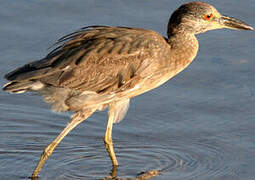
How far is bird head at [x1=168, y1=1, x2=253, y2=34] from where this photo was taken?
906 centimetres

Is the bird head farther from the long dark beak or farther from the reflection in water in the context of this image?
the reflection in water

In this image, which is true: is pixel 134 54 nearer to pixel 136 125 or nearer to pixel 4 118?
pixel 136 125

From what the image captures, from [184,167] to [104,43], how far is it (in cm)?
176

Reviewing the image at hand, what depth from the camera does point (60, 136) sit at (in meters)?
9.00

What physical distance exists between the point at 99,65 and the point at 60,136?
3.30 ft

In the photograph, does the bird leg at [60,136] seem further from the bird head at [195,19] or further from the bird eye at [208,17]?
the bird eye at [208,17]

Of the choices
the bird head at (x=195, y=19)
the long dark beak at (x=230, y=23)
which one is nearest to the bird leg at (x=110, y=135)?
the bird head at (x=195, y=19)

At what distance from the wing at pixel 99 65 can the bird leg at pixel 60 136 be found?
1.14 feet

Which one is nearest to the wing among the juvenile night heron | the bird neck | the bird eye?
the juvenile night heron

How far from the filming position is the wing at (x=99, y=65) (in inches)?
341

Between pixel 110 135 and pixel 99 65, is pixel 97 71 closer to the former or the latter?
pixel 99 65

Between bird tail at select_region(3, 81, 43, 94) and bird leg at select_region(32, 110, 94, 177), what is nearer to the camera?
bird tail at select_region(3, 81, 43, 94)

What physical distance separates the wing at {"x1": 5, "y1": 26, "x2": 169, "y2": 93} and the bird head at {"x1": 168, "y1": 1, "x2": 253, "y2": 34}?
49cm

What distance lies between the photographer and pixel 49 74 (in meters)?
8.60
